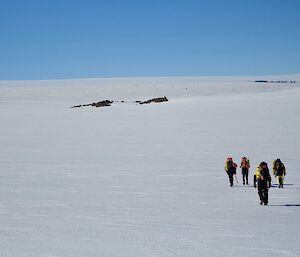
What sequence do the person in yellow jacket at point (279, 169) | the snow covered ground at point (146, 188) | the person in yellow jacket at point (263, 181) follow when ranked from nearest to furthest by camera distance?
the snow covered ground at point (146, 188) < the person in yellow jacket at point (263, 181) < the person in yellow jacket at point (279, 169)

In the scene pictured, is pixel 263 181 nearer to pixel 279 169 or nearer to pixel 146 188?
pixel 279 169

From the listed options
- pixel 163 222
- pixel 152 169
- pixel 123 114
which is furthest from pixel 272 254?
pixel 123 114

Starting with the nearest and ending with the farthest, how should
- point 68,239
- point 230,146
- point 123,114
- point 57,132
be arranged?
point 68,239
point 230,146
point 57,132
point 123,114

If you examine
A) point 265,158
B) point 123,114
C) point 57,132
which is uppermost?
point 123,114

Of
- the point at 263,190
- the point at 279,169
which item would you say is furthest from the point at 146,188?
the point at 263,190

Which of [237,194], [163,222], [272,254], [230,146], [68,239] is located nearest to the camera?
[272,254]

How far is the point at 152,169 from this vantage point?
60.4ft

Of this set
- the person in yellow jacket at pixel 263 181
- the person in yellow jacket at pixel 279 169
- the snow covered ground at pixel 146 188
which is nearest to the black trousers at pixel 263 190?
the person in yellow jacket at pixel 263 181

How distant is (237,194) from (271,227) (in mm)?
4268

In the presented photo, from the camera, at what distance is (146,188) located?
1420 cm

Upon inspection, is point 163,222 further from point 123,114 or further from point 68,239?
point 123,114

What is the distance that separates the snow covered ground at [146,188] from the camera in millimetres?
7672

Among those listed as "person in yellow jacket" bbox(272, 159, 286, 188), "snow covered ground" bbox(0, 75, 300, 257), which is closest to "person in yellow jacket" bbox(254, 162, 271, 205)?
"snow covered ground" bbox(0, 75, 300, 257)

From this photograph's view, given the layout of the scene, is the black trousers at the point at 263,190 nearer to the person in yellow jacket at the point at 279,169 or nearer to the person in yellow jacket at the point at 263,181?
the person in yellow jacket at the point at 263,181
